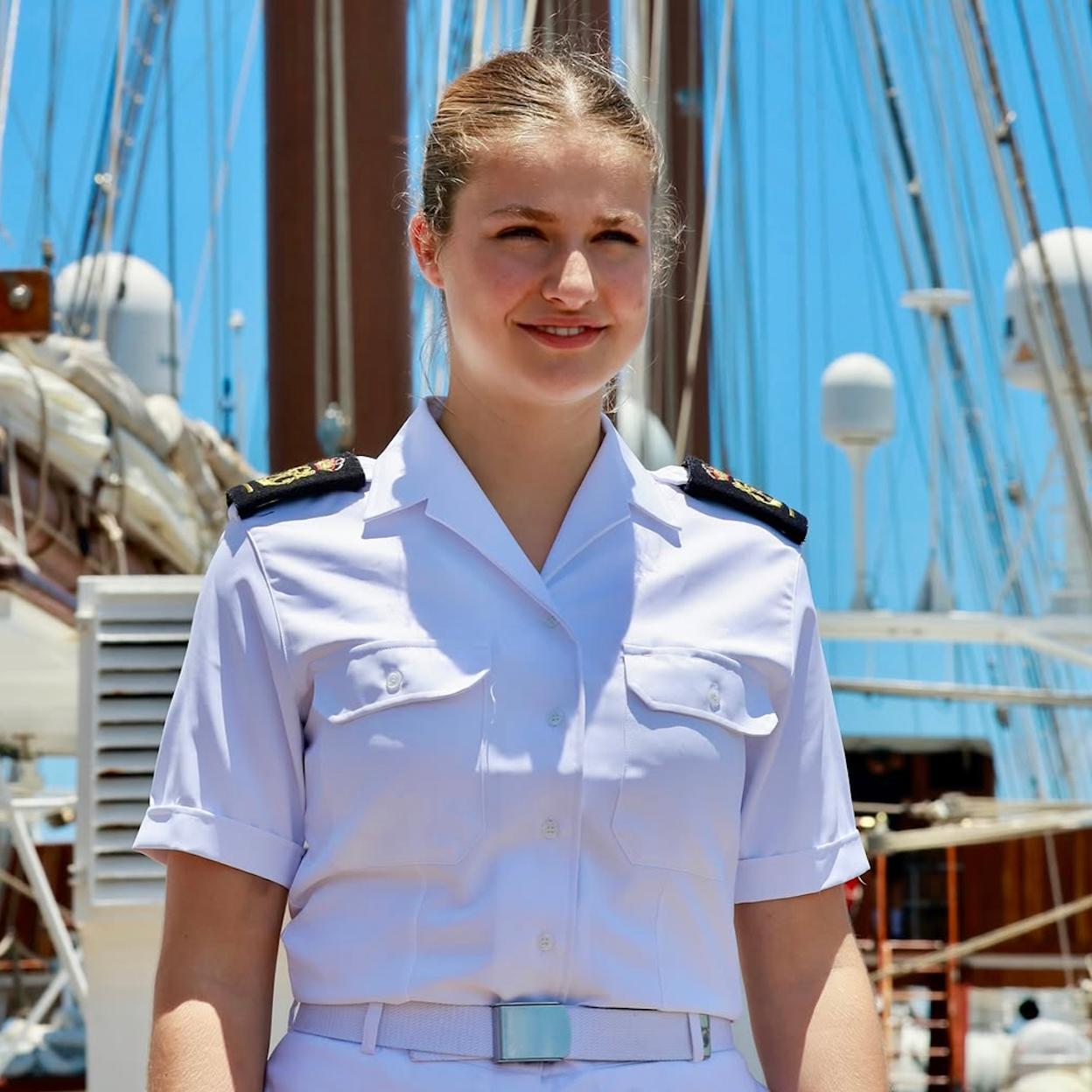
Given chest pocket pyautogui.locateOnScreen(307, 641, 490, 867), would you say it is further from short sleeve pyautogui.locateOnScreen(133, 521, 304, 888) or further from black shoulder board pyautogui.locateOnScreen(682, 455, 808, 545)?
black shoulder board pyautogui.locateOnScreen(682, 455, 808, 545)

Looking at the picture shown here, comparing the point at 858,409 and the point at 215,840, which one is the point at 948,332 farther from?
the point at 215,840

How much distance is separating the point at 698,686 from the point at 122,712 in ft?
10.3

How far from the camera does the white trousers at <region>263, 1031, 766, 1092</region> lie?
158 cm

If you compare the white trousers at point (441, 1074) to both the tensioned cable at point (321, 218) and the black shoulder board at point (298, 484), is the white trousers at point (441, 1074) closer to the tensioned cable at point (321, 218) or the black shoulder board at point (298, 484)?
the black shoulder board at point (298, 484)

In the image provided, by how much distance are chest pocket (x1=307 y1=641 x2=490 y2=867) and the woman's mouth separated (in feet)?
0.81

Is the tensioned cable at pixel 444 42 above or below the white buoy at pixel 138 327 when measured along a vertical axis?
below

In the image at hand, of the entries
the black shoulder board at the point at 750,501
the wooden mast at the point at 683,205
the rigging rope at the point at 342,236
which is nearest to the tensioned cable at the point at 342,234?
the rigging rope at the point at 342,236

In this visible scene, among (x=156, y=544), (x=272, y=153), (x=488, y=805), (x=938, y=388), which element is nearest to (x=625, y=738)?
(x=488, y=805)

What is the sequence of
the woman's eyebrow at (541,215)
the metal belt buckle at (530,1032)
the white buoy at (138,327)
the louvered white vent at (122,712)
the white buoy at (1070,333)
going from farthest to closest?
the white buoy at (138,327), the white buoy at (1070,333), the louvered white vent at (122,712), the woman's eyebrow at (541,215), the metal belt buckle at (530,1032)

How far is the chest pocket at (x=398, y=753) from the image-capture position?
5.27 feet

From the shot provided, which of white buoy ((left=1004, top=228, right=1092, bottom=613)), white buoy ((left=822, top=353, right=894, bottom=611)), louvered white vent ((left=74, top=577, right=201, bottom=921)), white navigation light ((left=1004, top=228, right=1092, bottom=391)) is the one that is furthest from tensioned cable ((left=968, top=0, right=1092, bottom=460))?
louvered white vent ((left=74, top=577, right=201, bottom=921))

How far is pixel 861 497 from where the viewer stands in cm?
1037

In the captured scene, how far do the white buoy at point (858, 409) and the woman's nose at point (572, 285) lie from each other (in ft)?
29.5

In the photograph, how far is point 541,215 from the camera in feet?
5.52
